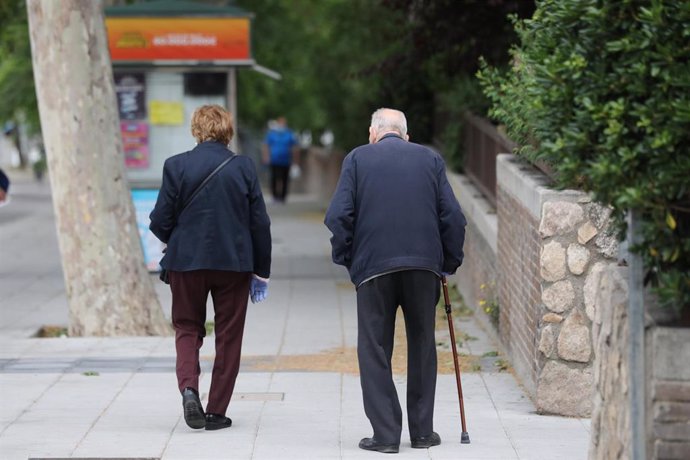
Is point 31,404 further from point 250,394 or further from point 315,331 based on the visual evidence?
point 315,331

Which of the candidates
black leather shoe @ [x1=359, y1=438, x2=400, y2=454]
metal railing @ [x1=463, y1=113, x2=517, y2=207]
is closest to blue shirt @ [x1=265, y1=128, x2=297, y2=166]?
metal railing @ [x1=463, y1=113, x2=517, y2=207]

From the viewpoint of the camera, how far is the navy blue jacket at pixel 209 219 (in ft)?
26.0

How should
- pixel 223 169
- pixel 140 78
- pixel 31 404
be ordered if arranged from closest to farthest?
pixel 223 169 < pixel 31 404 < pixel 140 78

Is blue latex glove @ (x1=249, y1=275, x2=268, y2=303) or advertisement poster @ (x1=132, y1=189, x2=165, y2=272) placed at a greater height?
blue latex glove @ (x1=249, y1=275, x2=268, y2=303)

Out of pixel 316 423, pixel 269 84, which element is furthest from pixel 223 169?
pixel 269 84

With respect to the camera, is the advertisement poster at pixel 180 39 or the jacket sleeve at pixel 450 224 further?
the advertisement poster at pixel 180 39

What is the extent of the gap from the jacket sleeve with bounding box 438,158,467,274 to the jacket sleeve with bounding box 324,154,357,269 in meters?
0.45

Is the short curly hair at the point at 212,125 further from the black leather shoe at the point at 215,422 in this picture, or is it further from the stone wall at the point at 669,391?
the stone wall at the point at 669,391

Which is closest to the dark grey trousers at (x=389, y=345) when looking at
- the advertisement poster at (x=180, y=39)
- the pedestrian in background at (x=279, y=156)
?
the advertisement poster at (x=180, y=39)

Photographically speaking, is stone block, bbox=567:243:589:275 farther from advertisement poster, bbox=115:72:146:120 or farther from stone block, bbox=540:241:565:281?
advertisement poster, bbox=115:72:146:120

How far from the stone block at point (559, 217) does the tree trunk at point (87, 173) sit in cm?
459

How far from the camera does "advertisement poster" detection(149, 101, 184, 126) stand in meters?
17.5

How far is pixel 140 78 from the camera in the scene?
17281 millimetres

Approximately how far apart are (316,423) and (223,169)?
151 centimetres
